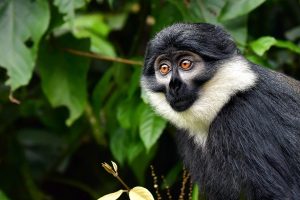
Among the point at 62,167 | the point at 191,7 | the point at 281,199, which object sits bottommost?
the point at 62,167

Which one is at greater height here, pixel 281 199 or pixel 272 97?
pixel 272 97

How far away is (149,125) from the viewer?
520 centimetres

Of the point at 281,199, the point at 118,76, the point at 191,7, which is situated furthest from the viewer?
the point at 118,76

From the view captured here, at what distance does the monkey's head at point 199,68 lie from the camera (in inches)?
167

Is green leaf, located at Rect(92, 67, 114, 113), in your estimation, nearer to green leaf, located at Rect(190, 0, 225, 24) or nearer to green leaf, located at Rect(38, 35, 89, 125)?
green leaf, located at Rect(38, 35, 89, 125)

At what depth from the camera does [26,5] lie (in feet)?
17.0

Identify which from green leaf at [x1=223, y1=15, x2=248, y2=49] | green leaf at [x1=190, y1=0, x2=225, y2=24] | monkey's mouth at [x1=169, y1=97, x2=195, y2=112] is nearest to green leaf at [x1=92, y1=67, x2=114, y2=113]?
green leaf at [x1=190, y1=0, x2=225, y2=24]

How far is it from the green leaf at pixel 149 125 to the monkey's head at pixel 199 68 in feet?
2.60

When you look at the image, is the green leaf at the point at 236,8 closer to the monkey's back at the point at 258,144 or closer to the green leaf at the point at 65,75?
the monkey's back at the point at 258,144

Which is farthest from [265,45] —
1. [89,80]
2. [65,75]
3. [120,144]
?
[89,80]

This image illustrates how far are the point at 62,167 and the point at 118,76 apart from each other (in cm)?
189

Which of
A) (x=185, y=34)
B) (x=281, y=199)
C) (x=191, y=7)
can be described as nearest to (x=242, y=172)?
(x=281, y=199)

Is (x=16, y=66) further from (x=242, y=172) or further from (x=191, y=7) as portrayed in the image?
(x=242, y=172)

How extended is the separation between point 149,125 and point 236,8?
1.01 m
